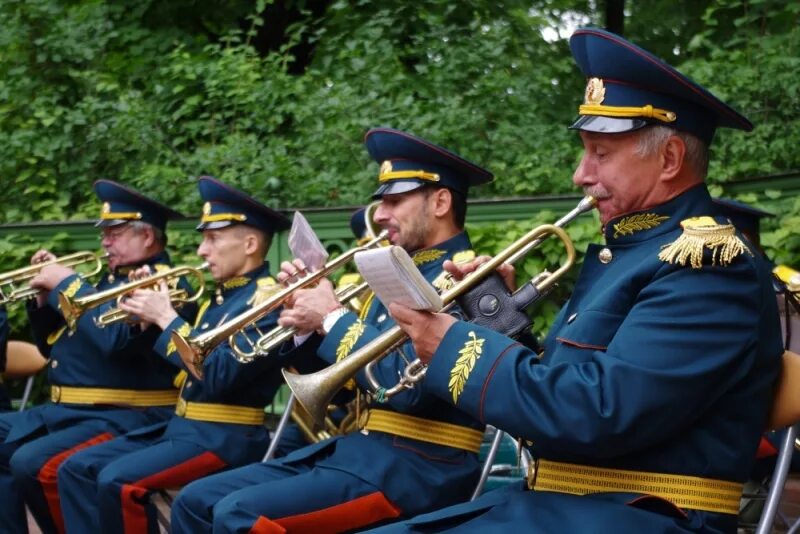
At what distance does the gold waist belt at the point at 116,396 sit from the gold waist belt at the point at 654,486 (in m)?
3.40

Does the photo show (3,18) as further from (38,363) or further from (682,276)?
(682,276)

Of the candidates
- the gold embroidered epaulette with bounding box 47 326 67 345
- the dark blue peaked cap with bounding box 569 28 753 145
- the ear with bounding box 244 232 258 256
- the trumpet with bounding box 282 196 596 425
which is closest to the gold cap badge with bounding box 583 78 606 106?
the dark blue peaked cap with bounding box 569 28 753 145

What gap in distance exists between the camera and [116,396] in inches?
241

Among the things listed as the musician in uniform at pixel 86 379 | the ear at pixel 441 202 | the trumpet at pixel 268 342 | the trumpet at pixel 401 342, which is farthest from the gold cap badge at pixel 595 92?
the musician in uniform at pixel 86 379

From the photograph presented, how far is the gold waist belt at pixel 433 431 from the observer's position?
169 inches

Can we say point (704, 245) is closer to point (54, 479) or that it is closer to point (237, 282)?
point (237, 282)

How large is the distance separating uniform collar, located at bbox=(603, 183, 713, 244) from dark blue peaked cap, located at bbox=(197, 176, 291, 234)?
2.96 metres

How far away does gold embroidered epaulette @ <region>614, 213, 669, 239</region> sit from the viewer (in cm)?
317

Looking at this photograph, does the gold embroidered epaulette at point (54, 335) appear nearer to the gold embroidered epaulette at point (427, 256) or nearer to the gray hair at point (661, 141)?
the gold embroidered epaulette at point (427, 256)

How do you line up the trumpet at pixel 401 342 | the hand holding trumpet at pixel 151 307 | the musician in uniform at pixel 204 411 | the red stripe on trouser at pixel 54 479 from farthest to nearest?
the red stripe on trouser at pixel 54 479
the hand holding trumpet at pixel 151 307
the musician in uniform at pixel 204 411
the trumpet at pixel 401 342

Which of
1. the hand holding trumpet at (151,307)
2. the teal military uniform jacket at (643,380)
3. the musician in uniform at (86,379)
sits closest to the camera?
the teal military uniform jacket at (643,380)

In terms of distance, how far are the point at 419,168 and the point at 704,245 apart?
2033 millimetres

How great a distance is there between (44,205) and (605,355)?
25.3 feet

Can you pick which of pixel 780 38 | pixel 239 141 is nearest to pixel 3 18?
pixel 239 141
